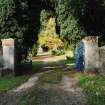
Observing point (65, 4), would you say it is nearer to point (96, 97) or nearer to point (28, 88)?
point (28, 88)

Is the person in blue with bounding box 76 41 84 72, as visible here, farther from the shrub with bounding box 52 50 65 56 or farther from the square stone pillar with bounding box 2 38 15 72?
the shrub with bounding box 52 50 65 56

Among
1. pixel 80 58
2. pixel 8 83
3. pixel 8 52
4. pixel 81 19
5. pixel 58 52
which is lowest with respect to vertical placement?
pixel 58 52

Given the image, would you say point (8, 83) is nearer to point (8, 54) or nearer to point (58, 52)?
point (8, 54)

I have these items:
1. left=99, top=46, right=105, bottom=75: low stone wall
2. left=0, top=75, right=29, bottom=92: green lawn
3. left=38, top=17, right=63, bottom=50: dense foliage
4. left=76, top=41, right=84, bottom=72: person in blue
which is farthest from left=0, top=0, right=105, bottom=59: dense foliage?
left=38, top=17, right=63, bottom=50: dense foliage

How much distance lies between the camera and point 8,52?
85.9 feet

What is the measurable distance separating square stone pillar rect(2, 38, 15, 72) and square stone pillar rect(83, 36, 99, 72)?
4514mm

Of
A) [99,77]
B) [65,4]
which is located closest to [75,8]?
[65,4]

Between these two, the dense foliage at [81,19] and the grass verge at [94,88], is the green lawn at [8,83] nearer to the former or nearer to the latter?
the grass verge at [94,88]

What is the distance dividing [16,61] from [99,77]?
6333 mm

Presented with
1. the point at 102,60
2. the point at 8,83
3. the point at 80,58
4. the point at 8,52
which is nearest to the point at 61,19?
the point at 80,58

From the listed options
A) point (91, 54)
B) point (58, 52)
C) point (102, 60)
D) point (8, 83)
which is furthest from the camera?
point (58, 52)

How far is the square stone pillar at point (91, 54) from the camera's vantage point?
82.8 feet

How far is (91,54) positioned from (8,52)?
16.9 feet

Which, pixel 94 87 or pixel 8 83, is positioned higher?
pixel 94 87
